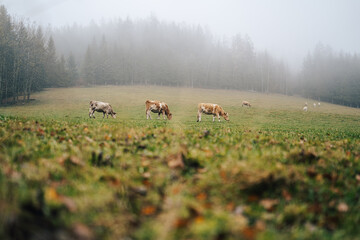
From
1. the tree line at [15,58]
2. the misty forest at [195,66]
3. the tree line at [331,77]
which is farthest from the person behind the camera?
the tree line at [331,77]

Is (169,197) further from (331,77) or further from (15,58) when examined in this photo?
(331,77)

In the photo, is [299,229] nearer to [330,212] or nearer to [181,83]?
[330,212]

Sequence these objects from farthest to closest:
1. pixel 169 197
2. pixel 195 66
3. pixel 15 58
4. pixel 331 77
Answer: pixel 331 77 → pixel 195 66 → pixel 15 58 → pixel 169 197

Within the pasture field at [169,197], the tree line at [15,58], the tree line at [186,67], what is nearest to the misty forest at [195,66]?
the tree line at [186,67]

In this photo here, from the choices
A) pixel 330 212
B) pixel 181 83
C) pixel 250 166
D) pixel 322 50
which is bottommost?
pixel 330 212

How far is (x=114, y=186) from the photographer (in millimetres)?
1969

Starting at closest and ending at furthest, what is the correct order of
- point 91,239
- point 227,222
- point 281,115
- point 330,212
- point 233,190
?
point 91,239 → point 227,222 → point 330,212 → point 233,190 → point 281,115

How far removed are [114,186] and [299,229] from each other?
1.71 metres

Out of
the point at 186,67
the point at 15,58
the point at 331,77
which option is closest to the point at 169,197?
the point at 15,58

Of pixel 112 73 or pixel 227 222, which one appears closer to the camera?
pixel 227 222

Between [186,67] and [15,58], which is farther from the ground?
[186,67]

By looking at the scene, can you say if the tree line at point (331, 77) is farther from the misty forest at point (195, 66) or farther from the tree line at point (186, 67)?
the tree line at point (186, 67)

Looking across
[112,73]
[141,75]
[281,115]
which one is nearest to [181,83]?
[141,75]

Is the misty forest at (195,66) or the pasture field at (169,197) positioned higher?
the misty forest at (195,66)
